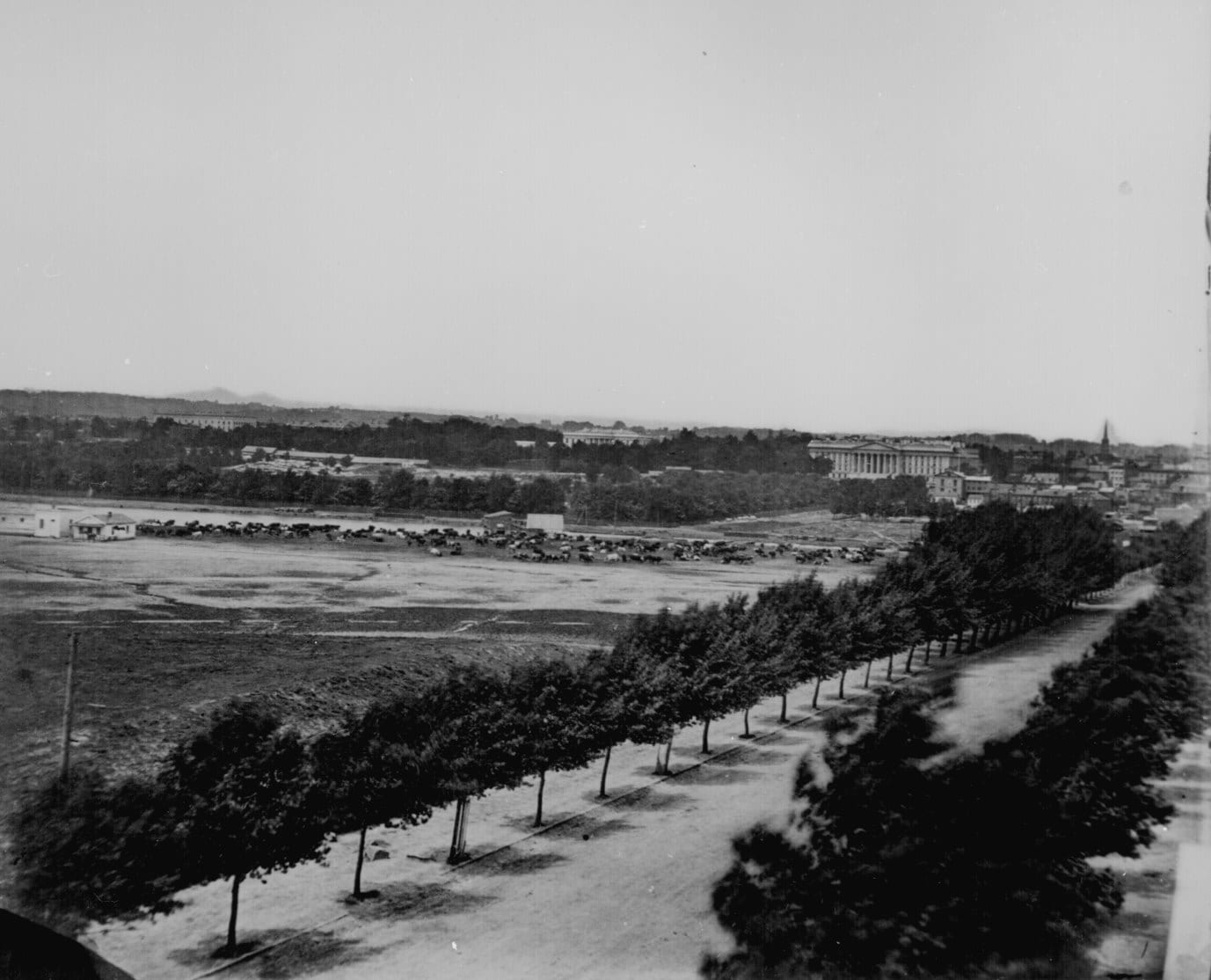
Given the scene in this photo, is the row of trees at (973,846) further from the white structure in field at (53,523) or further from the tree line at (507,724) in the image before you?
the white structure in field at (53,523)

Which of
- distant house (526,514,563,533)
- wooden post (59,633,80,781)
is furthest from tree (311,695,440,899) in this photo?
distant house (526,514,563,533)

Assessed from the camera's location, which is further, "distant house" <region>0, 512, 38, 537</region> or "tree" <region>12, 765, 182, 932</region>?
"distant house" <region>0, 512, 38, 537</region>

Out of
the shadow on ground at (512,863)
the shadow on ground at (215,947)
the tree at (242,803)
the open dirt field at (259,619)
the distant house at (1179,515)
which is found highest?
the distant house at (1179,515)

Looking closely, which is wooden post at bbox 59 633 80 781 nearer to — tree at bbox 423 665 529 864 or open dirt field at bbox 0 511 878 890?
open dirt field at bbox 0 511 878 890

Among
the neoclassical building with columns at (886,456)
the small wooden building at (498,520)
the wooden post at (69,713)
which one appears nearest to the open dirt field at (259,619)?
the wooden post at (69,713)

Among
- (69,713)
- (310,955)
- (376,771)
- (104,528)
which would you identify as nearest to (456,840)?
(376,771)

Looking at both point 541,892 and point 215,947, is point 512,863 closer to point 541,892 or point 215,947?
point 541,892

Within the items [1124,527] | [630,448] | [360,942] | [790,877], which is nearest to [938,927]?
[790,877]

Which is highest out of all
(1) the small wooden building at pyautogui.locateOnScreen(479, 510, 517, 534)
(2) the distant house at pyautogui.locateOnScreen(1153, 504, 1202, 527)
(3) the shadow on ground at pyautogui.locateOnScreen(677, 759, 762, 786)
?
(2) the distant house at pyautogui.locateOnScreen(1153, 504, 1202, 527)
